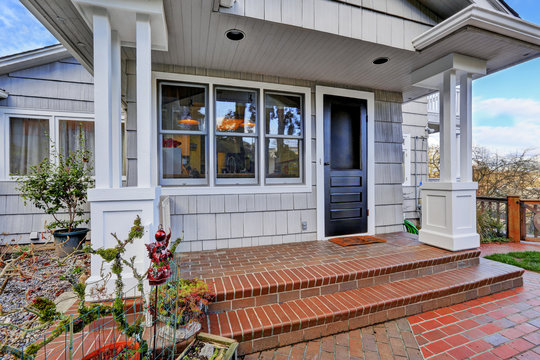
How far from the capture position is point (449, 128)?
10.7 ft

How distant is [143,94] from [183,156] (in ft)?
4.19

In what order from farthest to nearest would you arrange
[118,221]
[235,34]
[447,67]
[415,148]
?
1. [415,148]
2. [447,67]
3. [235,34]
4. [118,221]

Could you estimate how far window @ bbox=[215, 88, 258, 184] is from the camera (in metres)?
3.46

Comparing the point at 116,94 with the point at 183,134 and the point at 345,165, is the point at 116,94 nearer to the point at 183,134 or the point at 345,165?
the point at 183,134

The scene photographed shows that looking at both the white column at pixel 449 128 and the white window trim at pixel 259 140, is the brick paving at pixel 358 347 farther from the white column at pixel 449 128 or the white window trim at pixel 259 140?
the white column at pixel 449 128

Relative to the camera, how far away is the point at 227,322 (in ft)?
6.33

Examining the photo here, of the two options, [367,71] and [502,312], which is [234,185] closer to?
[367,71]

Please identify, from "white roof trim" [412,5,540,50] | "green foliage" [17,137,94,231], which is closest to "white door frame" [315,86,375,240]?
"white roof trim" [412,5,540,50]

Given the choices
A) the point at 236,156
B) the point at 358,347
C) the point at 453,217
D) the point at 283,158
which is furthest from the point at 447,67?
the point at 358,347

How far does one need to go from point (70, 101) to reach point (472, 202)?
21.6ft

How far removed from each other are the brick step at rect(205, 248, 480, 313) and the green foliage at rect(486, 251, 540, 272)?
46.9 inches

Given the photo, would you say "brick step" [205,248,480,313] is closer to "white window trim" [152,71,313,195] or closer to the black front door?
the black front door

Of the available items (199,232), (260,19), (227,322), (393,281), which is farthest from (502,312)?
(260,19)

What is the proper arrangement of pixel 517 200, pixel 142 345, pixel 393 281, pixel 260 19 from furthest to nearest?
pixel 517 200 < pixel 393 281 < pixel 260 19 < pixel 142 345
